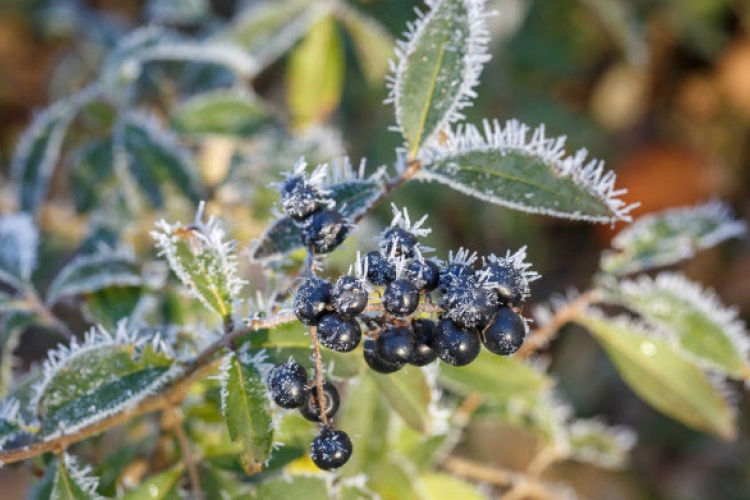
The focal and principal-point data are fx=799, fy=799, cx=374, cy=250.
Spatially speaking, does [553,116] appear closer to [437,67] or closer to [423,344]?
[437,67]

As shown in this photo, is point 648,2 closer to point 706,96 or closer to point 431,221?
point 706,96

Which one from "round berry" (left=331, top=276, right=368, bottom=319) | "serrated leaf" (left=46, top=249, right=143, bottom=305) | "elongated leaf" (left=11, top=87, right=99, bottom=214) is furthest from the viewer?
"elongated leaf" (left=11, top=87, right=99, bottom=214)

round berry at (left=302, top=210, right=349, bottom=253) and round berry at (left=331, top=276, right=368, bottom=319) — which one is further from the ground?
round berry at (left=302, top=210, right=349, bottom=253)

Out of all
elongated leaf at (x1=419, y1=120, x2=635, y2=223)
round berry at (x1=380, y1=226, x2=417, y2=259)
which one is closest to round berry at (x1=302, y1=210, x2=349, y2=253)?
round berry at (x1=380, y1=226, x2=417, y2=259)

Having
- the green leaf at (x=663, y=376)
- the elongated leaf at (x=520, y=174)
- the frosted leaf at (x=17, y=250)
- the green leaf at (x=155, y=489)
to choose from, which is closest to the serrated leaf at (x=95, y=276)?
the frosted leaf at (x=17, y=250)

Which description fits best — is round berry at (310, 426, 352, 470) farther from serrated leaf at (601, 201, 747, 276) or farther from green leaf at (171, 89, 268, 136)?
green leaf at (171, 89, 268, 136)

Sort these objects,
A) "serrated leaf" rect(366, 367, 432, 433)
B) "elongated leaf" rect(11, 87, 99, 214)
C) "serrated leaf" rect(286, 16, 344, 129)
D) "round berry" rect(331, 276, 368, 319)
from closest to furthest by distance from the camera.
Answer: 1. "round berry" rect(331, 276, 368, 319)
2. "serrated leaf" rect(366, 367, 432, 433)
3. "elongated leaf" rect(11, 87, 99, 214)
4. "serrated leaf" rect(286, 16, 344, 129)

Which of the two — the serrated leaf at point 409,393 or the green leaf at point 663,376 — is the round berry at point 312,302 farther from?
the green leaf at point 663,376

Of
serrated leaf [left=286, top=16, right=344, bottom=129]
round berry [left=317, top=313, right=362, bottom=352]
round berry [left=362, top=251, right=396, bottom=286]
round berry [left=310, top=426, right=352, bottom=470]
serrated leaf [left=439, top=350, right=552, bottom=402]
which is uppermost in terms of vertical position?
serrated leaf [left=286, top=16, right=344, bottom=129]
